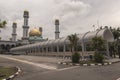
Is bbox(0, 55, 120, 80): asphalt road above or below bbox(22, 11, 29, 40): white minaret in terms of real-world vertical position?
below

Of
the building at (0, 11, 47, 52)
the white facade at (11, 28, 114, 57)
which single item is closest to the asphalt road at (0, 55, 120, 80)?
the white facade at (11, 28, 114, 57)

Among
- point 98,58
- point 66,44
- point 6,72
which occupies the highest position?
point 66,44

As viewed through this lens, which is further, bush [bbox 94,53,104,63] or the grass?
bush [bbox 94,53,104,63]

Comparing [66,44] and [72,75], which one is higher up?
[66,44]

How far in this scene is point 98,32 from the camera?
36.1 meters

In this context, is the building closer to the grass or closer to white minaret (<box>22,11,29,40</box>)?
white minaret (<box>22,11,29,40</box>)

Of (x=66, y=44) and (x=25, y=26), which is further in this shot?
(x=25, y=26)

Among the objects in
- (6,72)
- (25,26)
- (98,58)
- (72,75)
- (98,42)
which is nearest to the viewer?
(72,75)

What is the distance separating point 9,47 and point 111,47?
98388 millimetres

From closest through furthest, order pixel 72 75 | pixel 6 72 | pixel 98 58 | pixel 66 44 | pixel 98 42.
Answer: pixel 72 75
pixel 6 72
pixel 98 58
pixel 98 42
pixel 66 44

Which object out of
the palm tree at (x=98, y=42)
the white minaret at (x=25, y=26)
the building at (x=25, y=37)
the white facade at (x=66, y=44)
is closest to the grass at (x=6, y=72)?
the palm tree at (x=98, y=42)

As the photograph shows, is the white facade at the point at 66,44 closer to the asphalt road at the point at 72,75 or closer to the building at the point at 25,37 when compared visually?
the asphalt road at the point at 72,75

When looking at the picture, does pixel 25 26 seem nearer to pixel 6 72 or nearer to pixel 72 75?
pixel 6 72

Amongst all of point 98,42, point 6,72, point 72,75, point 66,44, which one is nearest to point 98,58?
point 98,42
